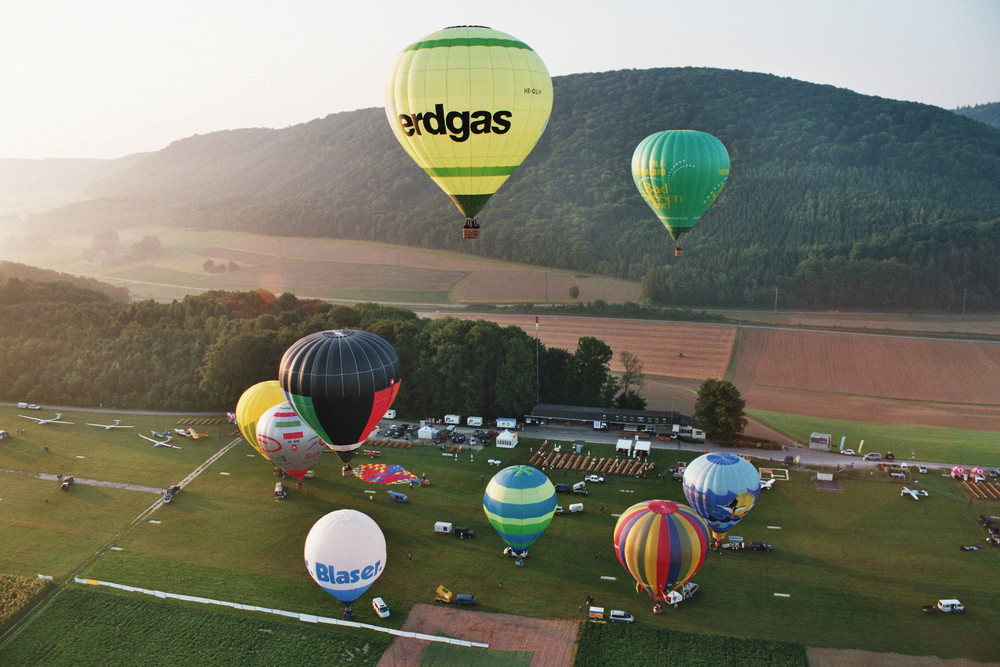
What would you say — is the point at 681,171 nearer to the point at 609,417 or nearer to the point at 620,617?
the point at 609,417

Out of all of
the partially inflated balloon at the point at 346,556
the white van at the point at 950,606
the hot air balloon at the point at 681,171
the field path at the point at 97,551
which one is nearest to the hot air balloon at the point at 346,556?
the partially inflated balloon at the point at 346,556

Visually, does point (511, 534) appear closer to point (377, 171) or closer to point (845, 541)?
point (845, 541)

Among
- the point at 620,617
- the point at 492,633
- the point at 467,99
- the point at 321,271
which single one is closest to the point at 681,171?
the point at 467,99

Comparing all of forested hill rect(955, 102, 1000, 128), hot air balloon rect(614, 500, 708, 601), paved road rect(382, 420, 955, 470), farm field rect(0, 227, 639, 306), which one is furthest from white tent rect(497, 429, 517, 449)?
forested hill rect(955, 102, 1000, 128)

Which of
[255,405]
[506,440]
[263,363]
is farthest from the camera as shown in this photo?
[263,363]

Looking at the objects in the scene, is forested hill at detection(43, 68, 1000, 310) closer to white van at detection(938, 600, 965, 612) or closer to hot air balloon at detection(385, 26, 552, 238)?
white van at detection(938, 600, 965, 612)

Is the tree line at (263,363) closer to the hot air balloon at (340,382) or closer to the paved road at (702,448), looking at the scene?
the paved road at (702,448)
